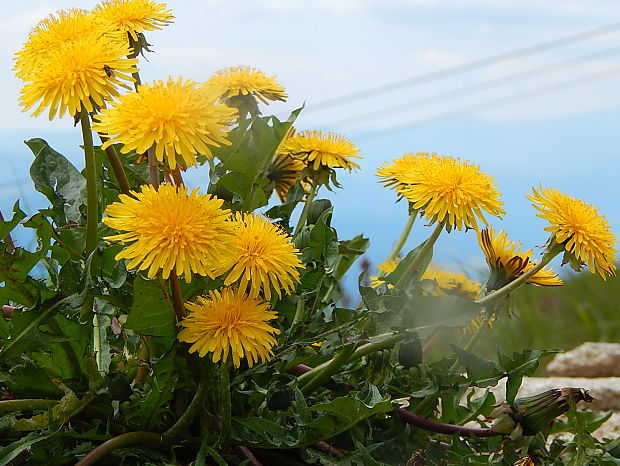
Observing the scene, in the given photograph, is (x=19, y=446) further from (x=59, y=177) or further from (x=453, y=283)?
(x=453, y=283)

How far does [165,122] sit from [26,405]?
536 millimetres

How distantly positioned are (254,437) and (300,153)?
0.53 metres

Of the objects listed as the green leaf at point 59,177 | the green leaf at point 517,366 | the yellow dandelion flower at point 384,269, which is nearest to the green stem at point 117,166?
the green leaf at point 59,177

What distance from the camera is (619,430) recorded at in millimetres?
2348

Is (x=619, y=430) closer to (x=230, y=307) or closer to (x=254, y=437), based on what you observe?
(x=254, y=437)

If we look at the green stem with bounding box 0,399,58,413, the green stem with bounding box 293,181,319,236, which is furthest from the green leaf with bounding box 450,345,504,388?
the green stem with bounding box 0,399,58,413

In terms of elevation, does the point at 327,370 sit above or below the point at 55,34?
below

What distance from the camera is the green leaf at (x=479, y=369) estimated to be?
130 cm

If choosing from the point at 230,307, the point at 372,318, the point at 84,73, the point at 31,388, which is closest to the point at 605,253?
the point at 372,318

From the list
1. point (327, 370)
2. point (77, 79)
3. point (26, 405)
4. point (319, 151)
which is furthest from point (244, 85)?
point (26, 405)

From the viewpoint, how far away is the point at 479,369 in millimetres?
1311

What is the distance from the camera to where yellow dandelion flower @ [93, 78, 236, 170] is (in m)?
1.02

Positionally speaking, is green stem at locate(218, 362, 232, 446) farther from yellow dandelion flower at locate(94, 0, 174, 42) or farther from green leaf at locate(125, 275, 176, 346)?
yellow dandelion flower at locate(94, 0, 174, 42)

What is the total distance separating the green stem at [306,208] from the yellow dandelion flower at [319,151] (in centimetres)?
5
